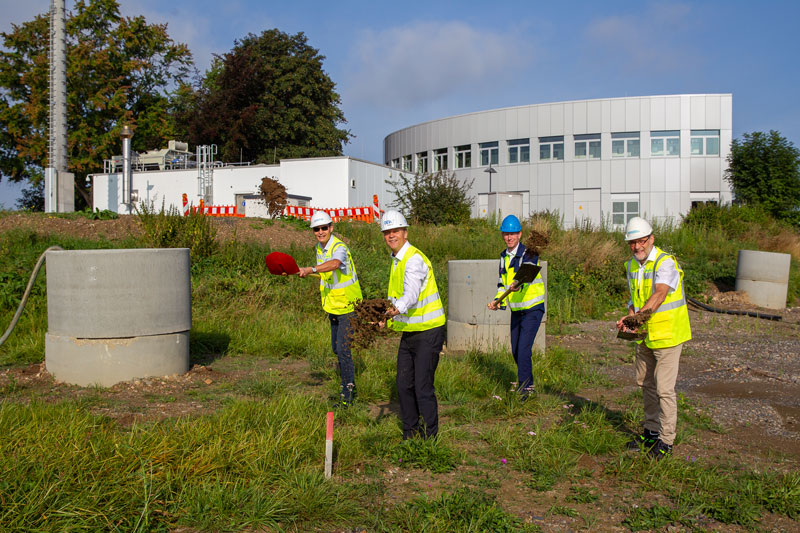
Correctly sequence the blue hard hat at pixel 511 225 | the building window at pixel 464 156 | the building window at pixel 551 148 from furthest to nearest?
the building window at pixel 464 156, the building window at pixel 551 148, the blue hard hat at pixel 511 225

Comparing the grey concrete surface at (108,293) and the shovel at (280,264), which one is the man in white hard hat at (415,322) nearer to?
the shovel at (280,264)

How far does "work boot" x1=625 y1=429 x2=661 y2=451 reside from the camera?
17.8ft

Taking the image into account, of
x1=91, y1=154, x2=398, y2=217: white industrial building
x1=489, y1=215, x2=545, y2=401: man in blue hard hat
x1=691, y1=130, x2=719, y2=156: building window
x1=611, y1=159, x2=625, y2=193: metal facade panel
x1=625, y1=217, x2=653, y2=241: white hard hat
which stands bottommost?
x1=489, y1=215, x2=545, y2=401: man in blue hard hat

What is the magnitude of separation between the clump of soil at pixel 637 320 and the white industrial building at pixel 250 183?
2217cm

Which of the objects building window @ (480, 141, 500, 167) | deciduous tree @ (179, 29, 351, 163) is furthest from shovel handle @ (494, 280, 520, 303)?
building window @ (480, 141, 500, 167)

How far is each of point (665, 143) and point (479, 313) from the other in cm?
3875

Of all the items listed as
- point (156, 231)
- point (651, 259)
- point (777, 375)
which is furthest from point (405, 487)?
point (156, 231)

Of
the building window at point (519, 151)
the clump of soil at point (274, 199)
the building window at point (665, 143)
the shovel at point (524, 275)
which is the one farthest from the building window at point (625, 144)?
the shovel at point (524, 275)

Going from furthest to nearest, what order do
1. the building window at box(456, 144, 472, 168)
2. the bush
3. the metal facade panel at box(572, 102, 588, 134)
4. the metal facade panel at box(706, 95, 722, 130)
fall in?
the building window at box(456, 144, 472, 168), the metal facade panel at box(572, 102, 588, 134), the metal facade panel at box(706, 95, 722, 130), the bush

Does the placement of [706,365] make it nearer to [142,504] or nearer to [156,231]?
[142,504]

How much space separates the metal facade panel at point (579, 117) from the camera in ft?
149

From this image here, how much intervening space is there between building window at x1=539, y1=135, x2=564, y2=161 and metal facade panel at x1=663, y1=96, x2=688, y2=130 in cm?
682

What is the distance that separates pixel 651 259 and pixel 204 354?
21.3ft

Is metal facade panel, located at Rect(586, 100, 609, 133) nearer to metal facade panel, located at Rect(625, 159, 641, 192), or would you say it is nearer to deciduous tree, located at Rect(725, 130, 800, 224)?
metal facade panel, located at Rect(625, 159, 641, 192)
